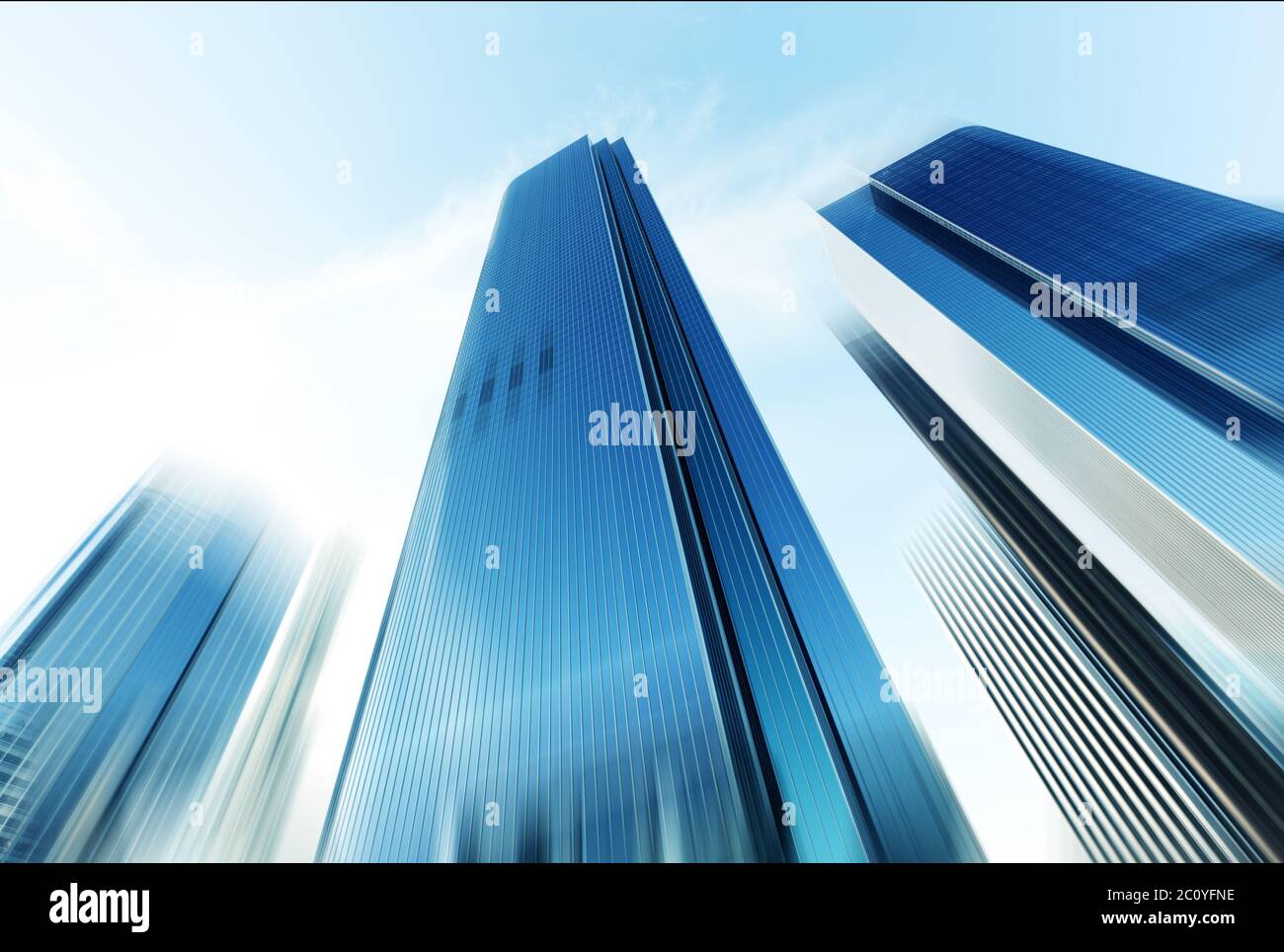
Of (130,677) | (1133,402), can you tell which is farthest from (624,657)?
(130,677)

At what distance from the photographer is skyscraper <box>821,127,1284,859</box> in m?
37.9

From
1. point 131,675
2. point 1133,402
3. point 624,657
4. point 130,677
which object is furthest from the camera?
point 131,675

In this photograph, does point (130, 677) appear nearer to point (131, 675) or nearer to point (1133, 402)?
point (131, 675)

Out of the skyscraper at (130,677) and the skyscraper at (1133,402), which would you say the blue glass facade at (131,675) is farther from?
the skyscraper at (1133,402)

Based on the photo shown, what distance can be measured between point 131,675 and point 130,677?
0.22m

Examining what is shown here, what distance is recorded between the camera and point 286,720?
89.2m

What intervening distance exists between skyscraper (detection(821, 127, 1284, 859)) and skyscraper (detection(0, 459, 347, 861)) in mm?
97605

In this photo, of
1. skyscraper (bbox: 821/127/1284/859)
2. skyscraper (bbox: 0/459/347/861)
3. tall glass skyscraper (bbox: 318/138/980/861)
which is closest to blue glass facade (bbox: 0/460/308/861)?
skyscraper (bbox: 0/459/347/861)

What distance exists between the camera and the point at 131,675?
207 feet

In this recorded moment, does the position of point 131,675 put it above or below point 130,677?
above

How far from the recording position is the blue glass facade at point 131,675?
55281 mm

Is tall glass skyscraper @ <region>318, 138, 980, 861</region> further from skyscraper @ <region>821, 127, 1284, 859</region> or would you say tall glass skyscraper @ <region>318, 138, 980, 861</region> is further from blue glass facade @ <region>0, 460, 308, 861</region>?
blue glass facade @ <region>0, 460, 308, 861</region>

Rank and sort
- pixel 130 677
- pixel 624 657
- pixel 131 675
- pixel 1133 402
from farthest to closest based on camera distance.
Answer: pixel 131 675
pixel 130 677
pixel 1133 402
pixel 624 657
